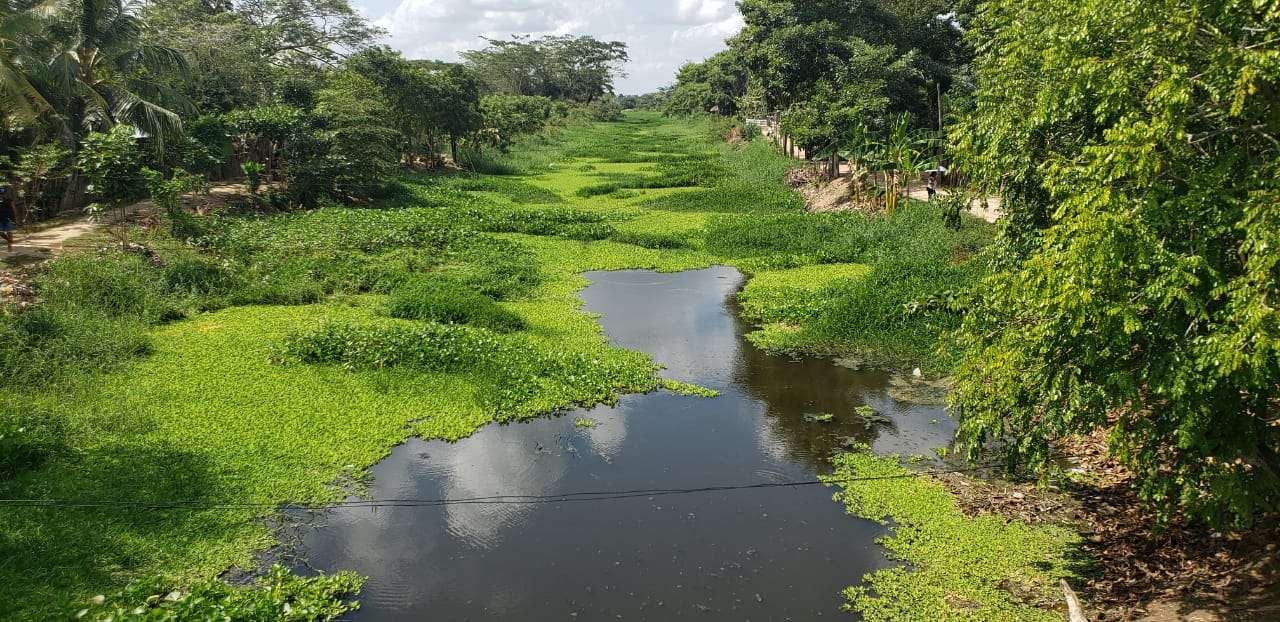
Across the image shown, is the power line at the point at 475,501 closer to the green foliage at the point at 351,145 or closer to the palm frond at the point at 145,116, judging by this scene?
the palm frond at the point at 145,116

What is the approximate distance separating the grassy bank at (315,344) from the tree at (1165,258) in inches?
166

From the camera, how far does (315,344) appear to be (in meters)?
12.0

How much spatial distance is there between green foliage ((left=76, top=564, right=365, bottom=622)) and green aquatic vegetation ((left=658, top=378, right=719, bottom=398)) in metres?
5.84

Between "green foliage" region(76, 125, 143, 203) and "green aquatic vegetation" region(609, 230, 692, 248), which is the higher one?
"green foliage" region(76, 125, 143, 203)

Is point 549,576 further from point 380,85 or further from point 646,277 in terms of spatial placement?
point 380,85

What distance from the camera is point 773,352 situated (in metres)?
13.6

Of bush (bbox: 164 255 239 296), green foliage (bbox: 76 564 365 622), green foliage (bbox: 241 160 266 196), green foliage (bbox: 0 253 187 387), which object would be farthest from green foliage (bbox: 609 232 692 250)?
green foliage (bbox: 76 564 365 622)

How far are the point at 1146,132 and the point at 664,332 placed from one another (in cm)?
1033

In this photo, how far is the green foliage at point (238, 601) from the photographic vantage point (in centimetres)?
608

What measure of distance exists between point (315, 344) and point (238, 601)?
611 cm

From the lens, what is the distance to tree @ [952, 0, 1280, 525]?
480cm

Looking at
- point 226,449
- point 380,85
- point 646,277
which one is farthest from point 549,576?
point 380,85

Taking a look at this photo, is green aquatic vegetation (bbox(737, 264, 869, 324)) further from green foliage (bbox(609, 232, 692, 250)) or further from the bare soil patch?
the bare soil patch

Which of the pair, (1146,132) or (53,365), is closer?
(1146,132)
